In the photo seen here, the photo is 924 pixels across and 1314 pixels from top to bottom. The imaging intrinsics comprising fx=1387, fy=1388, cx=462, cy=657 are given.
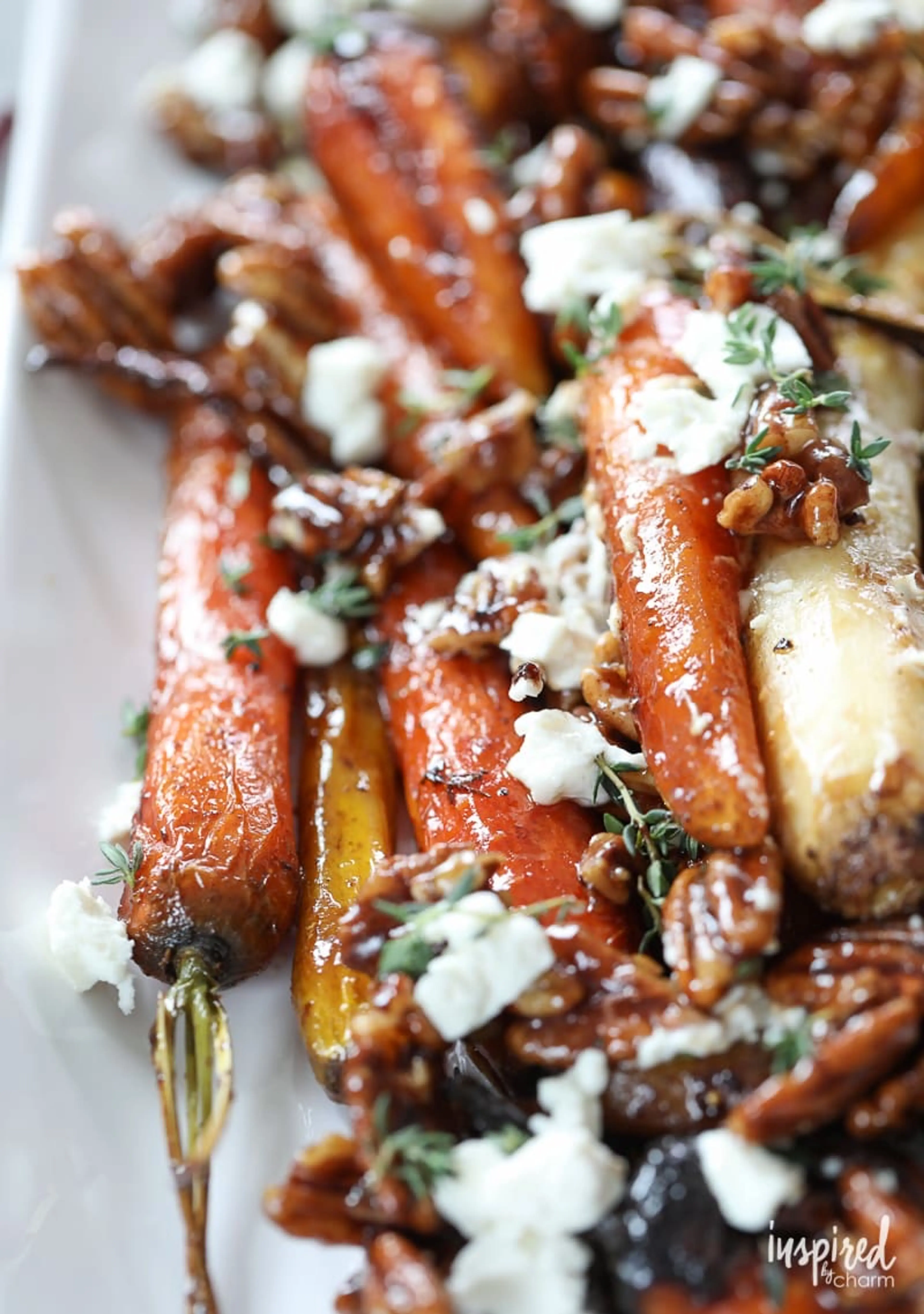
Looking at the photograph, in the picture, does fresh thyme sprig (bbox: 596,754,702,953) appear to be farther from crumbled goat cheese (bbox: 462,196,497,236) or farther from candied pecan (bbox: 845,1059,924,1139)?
crumbled goat cheese (bbox: 462,196,497,236)

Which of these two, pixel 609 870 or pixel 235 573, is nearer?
pixel 609 870

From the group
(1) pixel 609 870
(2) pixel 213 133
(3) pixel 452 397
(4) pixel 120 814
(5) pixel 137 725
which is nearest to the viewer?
(1) pixel 609 870

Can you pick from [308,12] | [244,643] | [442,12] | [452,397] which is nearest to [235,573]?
[244,643]

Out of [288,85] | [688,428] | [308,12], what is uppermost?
[308,12]

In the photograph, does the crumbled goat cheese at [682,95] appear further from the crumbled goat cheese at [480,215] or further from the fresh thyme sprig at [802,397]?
the fresh thyme sprig at [802,397]

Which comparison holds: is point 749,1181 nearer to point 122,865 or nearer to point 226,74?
point 122,865

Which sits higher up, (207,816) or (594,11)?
(594,11)

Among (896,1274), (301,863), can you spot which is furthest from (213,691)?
(896,1274)

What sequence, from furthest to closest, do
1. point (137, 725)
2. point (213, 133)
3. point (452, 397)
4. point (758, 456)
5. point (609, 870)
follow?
point (213, 133) → point (452, 397) → point (137, 725) → point (758, 456) → point (609, 870)
